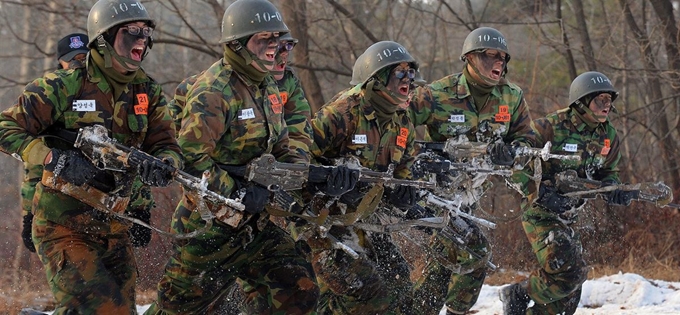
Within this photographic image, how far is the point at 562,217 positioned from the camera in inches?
355

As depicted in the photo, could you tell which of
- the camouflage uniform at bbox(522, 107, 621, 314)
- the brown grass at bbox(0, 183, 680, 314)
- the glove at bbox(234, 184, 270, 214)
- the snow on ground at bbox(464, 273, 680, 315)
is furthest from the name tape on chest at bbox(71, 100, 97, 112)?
the brown grass at bbox(0, 183, 680, 314)

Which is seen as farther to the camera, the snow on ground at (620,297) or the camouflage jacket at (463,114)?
the snow on ground at (620,297)

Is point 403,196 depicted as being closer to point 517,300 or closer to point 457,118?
point 457,118

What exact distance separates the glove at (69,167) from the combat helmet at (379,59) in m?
2.71

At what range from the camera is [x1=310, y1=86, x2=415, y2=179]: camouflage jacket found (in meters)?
7.38

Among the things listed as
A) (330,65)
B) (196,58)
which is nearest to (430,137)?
(330,65)

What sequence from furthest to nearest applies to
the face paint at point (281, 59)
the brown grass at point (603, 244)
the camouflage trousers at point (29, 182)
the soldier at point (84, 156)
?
the brown grass at point (603, 244), the face paint at point (281, 59), the camouflage trousers at point (29, 182), the soldier at point (84, 156)

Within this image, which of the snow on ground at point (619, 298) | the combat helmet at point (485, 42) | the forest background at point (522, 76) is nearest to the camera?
the combat helmet at point (485, 42)

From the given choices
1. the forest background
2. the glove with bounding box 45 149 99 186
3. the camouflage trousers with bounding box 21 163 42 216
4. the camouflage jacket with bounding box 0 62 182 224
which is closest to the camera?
the glove with bounding box 45 149 99 186

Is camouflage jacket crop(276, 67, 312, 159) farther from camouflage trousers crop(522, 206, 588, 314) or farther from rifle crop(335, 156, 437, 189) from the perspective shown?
camouflage trousers crop(522, 206, 588, 314)

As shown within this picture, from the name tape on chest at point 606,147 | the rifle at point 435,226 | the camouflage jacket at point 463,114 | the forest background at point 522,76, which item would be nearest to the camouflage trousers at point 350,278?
the rifle at point 435,226

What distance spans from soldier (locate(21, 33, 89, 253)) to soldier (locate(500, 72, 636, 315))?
383cm

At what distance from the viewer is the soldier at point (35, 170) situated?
708 cm

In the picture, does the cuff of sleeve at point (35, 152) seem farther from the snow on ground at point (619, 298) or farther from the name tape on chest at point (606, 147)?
the name tape on chest at point (606, 147)
